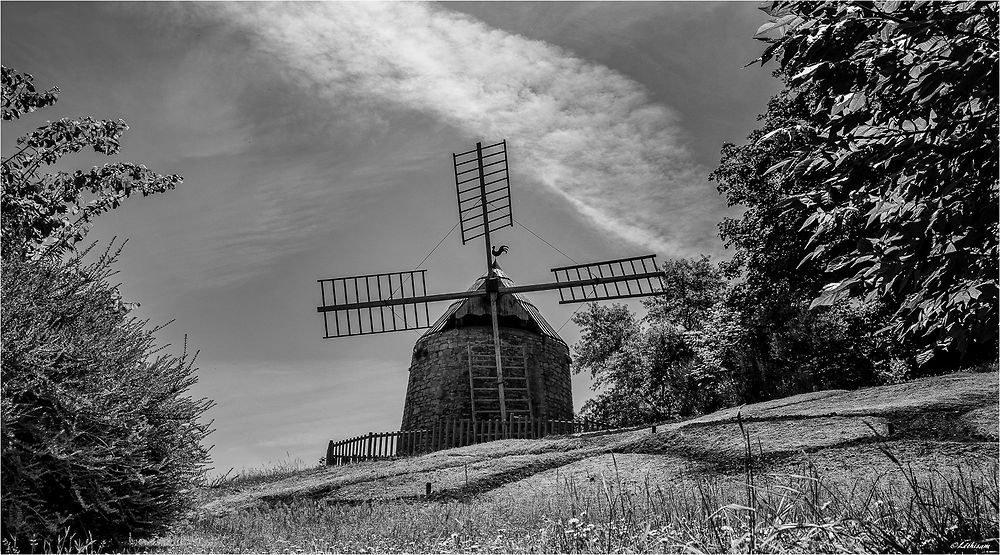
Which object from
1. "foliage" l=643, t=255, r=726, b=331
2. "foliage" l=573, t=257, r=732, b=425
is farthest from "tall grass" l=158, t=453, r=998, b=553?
"foliage" l=643, t=255, r=726, b=331

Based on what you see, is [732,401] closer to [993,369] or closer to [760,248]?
[760,248]

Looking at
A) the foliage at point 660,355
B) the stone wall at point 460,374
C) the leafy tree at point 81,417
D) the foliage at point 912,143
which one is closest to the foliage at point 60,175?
the leafy tree at point 81,417

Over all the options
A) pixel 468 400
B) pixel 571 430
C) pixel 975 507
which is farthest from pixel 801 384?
pixel 975 507

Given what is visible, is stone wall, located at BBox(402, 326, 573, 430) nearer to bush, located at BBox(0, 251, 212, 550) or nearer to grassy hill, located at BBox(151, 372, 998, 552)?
grassy hill, located at BBox(151, 372, 998, 552)

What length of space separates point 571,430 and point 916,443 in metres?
13.5

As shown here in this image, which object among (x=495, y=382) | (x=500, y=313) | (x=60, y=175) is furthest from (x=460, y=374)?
(x=60, y=175)

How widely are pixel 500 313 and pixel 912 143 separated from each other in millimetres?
20738

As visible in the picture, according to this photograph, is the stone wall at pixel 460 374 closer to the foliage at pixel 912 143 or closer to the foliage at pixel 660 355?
the foliage at pixel 660 355

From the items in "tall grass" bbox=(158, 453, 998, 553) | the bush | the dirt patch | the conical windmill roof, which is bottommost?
"tall grass" bbox=(158, 453, 998, 553)

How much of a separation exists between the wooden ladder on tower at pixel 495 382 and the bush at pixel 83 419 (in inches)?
610

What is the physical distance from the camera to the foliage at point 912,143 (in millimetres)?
4320

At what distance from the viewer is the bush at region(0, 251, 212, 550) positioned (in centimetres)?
605

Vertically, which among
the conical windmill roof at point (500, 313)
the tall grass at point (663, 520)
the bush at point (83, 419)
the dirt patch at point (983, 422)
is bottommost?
the tall grass at point (663, 520)

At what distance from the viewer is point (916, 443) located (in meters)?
9.23
